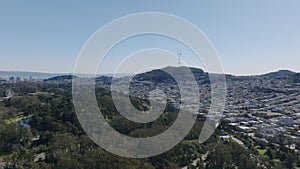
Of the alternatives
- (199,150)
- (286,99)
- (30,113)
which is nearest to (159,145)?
(199,150)

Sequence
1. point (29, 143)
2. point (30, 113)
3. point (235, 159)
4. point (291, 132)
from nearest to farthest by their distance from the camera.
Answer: point (235, 159) → point (29, 143) → point (291, 132) → point (30, 113)

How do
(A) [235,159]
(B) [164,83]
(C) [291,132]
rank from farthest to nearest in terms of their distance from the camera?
(B) [164,83]
(C) [291,132]
(A) [235,159]

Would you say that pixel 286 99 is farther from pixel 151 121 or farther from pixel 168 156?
pixel 168 156

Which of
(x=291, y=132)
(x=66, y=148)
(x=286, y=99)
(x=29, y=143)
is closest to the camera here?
(x=66, y=148)

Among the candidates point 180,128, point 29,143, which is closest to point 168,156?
point 180,128

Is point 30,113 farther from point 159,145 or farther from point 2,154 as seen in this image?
point 159,145

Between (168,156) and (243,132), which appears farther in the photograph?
(243,132)

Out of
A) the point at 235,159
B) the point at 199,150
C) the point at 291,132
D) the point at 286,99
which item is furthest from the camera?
the point at 286,99

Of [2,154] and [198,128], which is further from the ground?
[198,128]

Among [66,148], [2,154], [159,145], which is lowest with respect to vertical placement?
[2,154]
